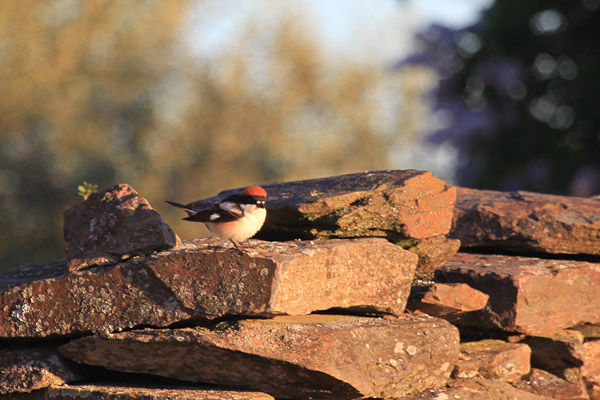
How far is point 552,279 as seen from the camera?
22.4 feet

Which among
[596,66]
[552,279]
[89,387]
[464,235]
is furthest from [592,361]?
[596,66]

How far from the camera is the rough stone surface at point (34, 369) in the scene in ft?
17.4

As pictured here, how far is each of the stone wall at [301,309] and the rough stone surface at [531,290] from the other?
15 mm

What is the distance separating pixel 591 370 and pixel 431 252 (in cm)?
213

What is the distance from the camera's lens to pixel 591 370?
7.24 m

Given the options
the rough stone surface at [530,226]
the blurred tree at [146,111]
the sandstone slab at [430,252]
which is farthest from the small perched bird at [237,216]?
the blurred tree at [146,111]

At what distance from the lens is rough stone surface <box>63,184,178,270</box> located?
537cm

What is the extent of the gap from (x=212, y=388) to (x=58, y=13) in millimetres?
20745

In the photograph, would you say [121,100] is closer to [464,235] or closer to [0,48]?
[0,48]

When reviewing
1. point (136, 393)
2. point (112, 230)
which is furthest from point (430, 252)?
point (136, 393)

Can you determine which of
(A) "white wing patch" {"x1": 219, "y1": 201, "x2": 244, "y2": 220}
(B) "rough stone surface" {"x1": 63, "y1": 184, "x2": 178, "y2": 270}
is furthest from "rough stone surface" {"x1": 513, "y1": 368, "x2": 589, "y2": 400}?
(B) "rough stone surface" {"x1": 63, "y1": 184, "x2": 178, "y2": 270}

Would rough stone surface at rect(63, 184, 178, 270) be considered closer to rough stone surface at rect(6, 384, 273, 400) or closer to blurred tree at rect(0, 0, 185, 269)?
rough stone surface at rect(6, 384, 273, 400)

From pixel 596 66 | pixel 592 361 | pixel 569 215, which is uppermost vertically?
pixel 596 66

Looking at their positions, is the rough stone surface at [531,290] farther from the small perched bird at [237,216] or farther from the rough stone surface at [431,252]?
the small perched bird at [237,216]
